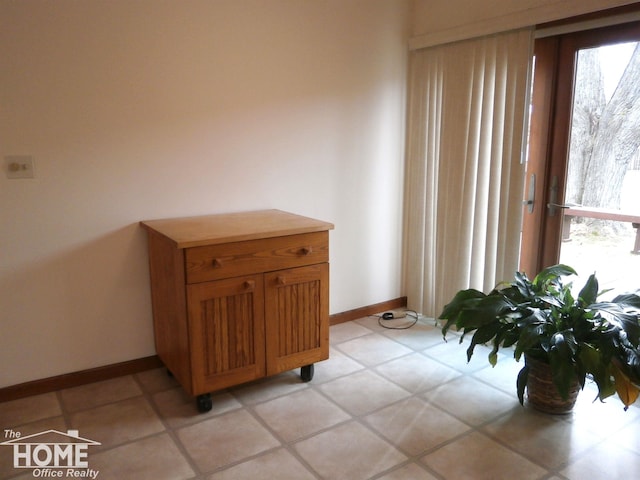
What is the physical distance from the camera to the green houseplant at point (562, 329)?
82.7 inches

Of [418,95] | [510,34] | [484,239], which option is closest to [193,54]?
[418,95]

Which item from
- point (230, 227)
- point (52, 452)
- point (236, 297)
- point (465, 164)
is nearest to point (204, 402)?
point (236, 297)

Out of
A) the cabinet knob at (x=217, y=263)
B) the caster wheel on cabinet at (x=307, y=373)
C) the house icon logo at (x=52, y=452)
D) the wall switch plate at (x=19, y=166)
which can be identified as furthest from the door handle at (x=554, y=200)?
the wall switch plate at (x=19, y=166)

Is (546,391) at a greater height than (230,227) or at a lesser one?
lesser

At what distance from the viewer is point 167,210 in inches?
109

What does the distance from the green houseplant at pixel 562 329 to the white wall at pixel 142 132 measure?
1.30 meters

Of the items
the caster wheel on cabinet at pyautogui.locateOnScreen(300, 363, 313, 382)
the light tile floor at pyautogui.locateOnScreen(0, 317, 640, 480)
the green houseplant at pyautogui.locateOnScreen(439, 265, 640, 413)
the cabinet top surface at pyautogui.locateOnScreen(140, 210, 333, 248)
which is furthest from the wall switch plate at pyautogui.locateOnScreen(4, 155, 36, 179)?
the green houseplant at pyautogui.locateOnScreen(439, 265, 640, 413)

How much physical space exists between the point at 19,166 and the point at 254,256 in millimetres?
1165

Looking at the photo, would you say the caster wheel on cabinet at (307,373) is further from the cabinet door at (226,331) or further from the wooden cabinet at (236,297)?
the cabinet door at (226,331)

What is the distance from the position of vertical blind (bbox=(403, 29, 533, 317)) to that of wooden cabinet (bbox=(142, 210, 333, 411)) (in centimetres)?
105

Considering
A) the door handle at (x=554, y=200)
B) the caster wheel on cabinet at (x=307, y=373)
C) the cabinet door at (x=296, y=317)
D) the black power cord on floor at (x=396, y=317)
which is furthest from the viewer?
the black power cord on floor at (x=396, y=317)

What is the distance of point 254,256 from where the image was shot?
2412 mm

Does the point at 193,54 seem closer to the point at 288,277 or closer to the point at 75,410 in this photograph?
the point at 288,277

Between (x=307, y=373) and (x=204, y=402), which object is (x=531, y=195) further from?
(x=204, y=402)
